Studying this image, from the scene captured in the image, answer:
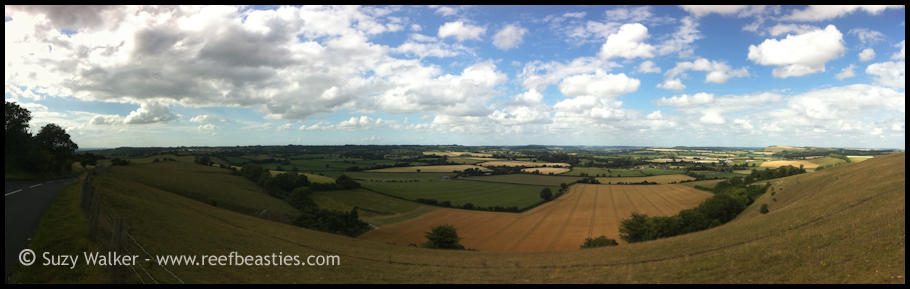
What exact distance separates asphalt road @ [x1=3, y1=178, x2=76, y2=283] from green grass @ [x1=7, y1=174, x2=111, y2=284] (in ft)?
1.08

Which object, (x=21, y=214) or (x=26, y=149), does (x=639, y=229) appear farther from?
(x=26, y=149)

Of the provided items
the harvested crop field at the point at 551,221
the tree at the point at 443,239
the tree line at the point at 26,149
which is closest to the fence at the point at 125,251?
the tree at the point at 443,239

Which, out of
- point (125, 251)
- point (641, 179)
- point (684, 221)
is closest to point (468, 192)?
point (684, 221)

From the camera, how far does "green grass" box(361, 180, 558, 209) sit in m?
73.8

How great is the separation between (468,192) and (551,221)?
106 ft

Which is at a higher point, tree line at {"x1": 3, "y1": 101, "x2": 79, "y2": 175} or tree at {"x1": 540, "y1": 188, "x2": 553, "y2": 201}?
tree line at {"x1": 3, "y1": 101, "x2": 79, "y2": 175}

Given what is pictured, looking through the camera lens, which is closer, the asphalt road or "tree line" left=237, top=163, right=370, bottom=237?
the asphalt road

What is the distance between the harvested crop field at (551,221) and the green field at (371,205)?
3.49m

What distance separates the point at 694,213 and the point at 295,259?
41690mm

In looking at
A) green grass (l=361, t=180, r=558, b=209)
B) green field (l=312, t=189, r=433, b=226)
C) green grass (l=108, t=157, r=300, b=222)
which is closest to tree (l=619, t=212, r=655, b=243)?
green grass (l=361, t=180, r=558, b=209)

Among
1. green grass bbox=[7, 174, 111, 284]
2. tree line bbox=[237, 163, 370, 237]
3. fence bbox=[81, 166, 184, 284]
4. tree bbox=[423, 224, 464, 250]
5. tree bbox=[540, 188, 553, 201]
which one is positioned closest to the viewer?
fence bbox=[81, 166, 184, 284]

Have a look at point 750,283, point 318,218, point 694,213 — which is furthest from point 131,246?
point 694,213

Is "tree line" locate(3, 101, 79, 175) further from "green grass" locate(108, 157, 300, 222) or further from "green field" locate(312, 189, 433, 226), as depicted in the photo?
"green field" locate(312, 189, 433, 226)

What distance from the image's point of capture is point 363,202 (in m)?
65.5
